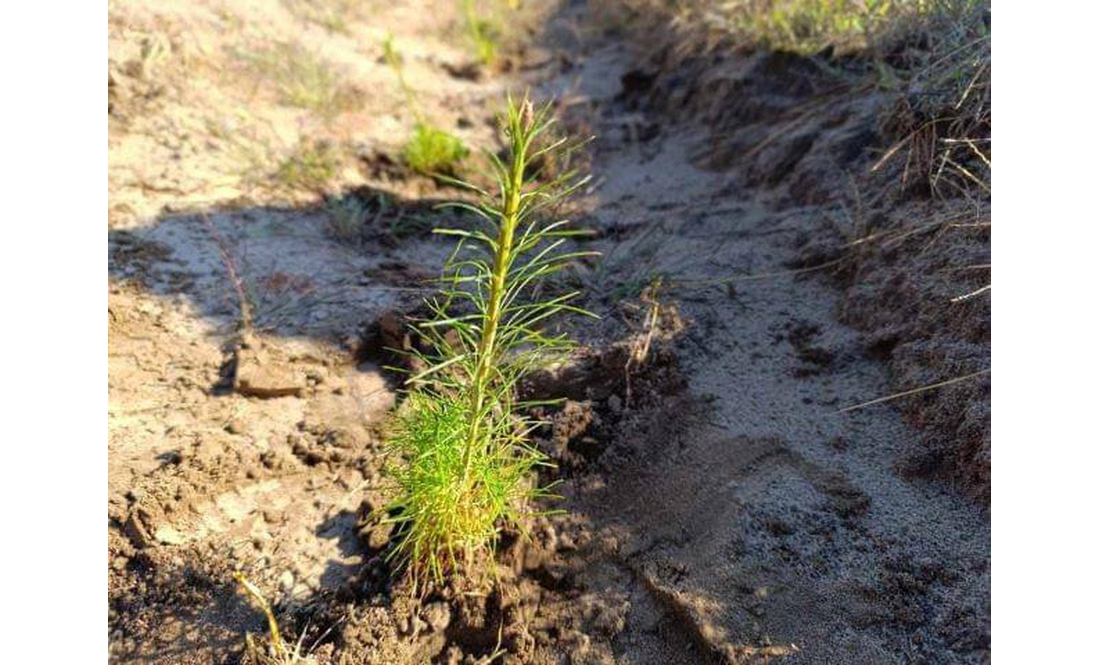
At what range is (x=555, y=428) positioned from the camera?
2.16 meters

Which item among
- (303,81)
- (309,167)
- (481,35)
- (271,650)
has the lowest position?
(271,650)

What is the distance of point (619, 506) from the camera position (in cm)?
201

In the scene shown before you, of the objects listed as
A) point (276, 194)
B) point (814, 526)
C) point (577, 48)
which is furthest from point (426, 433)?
point (577, 48)

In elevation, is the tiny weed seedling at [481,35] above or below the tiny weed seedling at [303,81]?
above

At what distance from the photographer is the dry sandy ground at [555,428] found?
5.62 feet

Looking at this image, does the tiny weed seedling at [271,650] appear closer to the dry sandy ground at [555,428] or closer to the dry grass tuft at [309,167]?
the dry sandy ground at [555,428]

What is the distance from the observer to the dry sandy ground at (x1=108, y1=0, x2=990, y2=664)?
1714mm

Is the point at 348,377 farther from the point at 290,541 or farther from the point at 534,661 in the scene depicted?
the point at 534,661

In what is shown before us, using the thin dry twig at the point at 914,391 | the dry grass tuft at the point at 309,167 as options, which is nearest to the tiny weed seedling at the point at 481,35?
the dry grass tuft at the point at 309,167

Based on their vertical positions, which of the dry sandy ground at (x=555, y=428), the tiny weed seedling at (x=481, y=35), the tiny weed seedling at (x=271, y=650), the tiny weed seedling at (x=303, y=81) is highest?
the tiny weed seedling at (x=481, y=35)

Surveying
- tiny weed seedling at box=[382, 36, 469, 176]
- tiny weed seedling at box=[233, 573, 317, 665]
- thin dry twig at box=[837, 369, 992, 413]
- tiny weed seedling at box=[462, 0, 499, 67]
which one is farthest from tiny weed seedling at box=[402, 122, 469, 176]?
tiny weed seedling at box=[233, 573, 317, 665]

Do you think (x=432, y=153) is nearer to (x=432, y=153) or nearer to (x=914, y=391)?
(x=432, y=153)

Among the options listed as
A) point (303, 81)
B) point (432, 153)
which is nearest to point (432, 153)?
point (432, 153)

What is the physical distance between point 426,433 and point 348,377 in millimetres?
769
